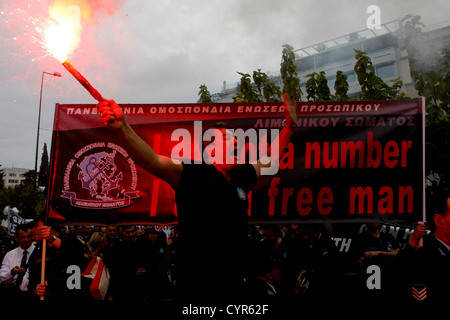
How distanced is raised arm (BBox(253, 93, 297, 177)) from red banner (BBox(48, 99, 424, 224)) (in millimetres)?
291

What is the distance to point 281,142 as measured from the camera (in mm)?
4008

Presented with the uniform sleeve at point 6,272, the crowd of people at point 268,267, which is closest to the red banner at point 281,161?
the crowd of people at point 268,267

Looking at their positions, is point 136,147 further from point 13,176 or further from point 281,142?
point 13,176

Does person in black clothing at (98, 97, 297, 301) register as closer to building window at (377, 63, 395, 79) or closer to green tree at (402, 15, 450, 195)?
green tree at (402, 15, 450, 195)

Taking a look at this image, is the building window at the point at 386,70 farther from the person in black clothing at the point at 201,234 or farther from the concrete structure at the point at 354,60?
the person in black clothing at the point at 201,234

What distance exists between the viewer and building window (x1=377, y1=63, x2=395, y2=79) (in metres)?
32.8

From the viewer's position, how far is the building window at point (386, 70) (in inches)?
1292

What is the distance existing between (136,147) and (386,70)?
3526cm

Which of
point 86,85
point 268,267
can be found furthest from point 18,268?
point 86,85

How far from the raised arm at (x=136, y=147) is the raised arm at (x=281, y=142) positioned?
1.34 m

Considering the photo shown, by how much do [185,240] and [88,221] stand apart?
216 cm
